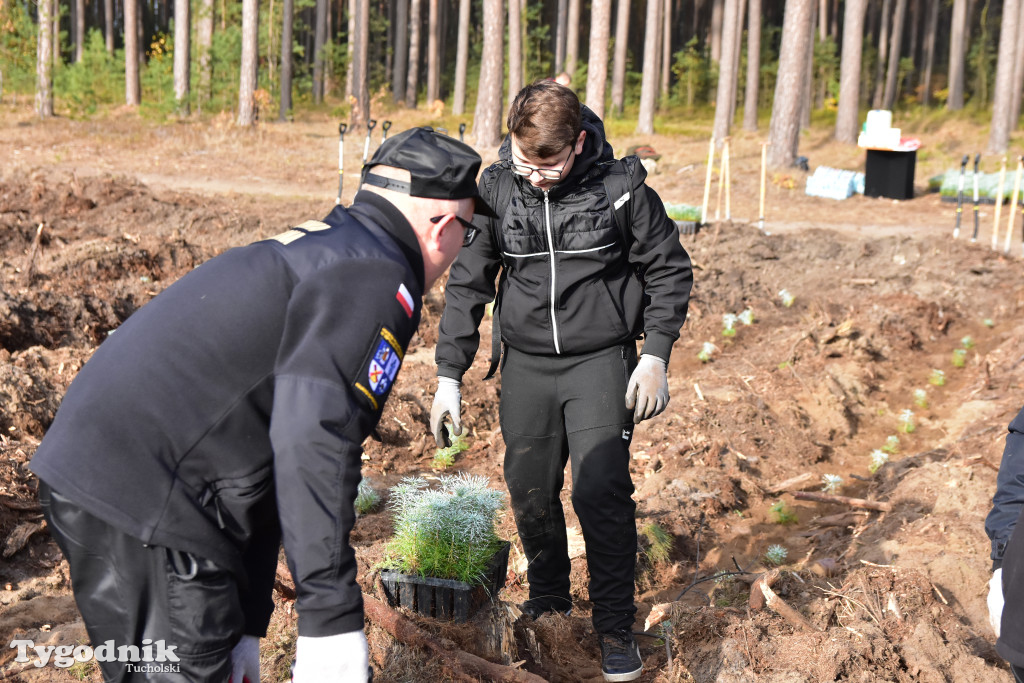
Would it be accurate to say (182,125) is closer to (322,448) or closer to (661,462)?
(661,462)

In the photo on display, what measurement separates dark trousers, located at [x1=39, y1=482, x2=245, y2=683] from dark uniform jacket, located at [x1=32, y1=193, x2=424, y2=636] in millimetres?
57

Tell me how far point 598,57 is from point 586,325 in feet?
60.0

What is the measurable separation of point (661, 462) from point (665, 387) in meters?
2.93

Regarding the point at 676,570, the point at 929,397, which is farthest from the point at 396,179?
the point at 929,397

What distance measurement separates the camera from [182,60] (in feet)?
86.1

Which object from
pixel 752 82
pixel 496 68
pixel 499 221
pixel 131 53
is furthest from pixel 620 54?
pixel 499 221

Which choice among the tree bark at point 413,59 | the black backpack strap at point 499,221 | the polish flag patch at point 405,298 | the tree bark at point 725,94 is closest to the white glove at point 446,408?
the black backpack strap at point 499,221

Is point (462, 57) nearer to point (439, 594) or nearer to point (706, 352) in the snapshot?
point (706, 352)

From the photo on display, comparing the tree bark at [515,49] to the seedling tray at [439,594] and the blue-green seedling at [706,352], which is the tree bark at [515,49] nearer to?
the blue-green seedling at [706,352]

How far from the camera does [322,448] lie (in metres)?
1.71

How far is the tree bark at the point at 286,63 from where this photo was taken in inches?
1100

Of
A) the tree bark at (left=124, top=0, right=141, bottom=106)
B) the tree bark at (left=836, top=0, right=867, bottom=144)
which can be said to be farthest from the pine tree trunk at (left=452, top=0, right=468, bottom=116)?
the tree bark at (left=836, top=0, right=867, bottom=144)

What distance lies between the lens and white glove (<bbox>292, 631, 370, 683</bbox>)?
1.73 metres

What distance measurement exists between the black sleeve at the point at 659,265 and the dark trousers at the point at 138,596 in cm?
195
